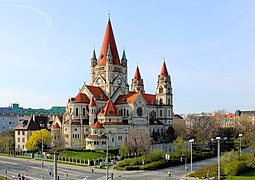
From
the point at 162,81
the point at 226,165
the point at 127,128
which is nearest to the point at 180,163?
the point at 226,165

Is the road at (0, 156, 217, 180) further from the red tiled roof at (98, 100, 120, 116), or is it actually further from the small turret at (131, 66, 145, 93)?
the small turret at (131, 66, 145, 93)

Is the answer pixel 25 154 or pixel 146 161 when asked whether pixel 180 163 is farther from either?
pixel 25 154

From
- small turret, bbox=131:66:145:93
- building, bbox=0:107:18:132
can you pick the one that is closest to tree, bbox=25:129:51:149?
small turret, bbox=131:66:145:93

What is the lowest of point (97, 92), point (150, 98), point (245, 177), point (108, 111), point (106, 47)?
point (245, 177)

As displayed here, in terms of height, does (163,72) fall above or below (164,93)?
above

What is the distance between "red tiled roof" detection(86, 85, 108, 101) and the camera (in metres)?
85.6

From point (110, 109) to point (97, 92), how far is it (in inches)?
378

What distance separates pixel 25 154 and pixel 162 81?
4921 cm

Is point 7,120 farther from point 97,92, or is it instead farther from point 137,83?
Answer: point 97,92

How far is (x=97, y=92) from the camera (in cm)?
8700

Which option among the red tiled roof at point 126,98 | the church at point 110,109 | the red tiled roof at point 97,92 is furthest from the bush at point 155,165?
the red tiled roof at point 97,92

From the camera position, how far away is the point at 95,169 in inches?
2199

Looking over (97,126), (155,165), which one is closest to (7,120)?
(97,126)

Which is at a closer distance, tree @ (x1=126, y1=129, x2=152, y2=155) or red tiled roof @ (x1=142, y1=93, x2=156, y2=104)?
tree @ (x1=126, y1=129, x2=152, y2=155)
